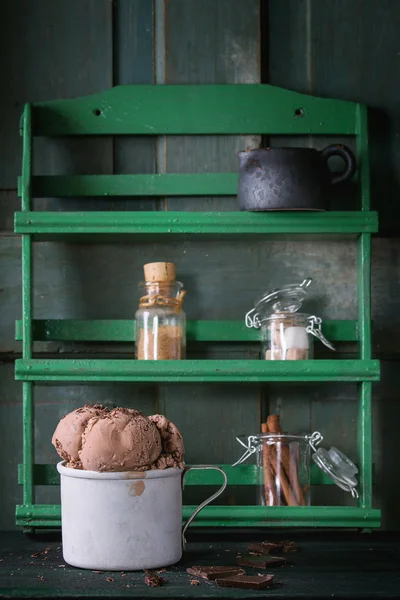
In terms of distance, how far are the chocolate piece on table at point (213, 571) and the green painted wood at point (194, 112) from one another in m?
1.01

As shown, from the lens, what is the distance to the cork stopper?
1.94 metres

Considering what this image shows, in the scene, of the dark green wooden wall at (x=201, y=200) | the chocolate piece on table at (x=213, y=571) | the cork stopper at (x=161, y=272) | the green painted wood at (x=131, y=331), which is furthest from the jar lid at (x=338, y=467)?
the cork stopper at (x=161, y=272)

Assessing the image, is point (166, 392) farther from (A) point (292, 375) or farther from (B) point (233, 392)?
(A) point (292, 375)

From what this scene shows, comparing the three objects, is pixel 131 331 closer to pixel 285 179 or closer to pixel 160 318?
pixel 160 318

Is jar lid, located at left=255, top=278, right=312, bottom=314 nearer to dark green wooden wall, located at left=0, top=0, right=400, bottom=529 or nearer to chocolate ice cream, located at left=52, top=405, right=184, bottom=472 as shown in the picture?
dark green wooden wall, located at left=0, top=0, right=400, bottom=529

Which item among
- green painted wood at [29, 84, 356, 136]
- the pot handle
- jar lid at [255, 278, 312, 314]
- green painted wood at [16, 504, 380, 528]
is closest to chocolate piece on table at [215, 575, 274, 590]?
green painted wood at [16, 504, 380, 528]

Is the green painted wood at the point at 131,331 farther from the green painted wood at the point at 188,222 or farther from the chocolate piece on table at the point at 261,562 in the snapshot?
the chocolate piece on table at the point at 261,562

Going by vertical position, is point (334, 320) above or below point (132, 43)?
below

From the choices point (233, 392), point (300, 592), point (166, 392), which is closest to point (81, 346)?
point (166, 392)

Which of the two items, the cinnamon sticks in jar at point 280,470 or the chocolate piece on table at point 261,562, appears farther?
the cinnamon sticks in jar at point 280,470

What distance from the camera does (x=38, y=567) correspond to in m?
1.62

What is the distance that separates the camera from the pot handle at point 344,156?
1892mm

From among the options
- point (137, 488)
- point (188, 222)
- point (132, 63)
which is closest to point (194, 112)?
point (132, 63)

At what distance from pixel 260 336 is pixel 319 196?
368mm
